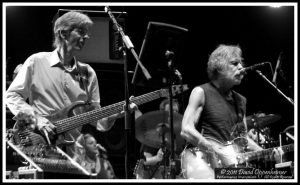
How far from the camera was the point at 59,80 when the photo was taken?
12.7 ft

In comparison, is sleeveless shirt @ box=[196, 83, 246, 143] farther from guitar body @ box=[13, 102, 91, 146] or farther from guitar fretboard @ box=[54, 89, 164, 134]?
guitar body @ box=[13, 102, 91, 146]

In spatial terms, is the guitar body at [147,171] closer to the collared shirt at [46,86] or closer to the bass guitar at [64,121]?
the bass guitar at [64,121]

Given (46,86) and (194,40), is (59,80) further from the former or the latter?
(194,40)

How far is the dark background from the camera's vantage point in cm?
497

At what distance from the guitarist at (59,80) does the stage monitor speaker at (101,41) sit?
1.98 ft

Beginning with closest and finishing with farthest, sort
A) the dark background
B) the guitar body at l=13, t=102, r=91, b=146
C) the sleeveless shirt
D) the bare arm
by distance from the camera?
the guitar body at l=13, t=102, r=91, b=146, the bare arm, the sleeveless shirt, the dark background

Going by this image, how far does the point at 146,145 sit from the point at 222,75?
2.08 meters

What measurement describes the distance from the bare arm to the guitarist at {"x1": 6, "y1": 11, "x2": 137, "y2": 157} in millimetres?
697

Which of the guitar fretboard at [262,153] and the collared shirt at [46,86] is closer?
the collared shirt at [46,86]

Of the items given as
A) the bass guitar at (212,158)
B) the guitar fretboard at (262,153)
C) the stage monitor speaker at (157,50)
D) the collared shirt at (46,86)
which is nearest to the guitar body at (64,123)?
the collared shirt at (46,86)

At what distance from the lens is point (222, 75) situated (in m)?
4.71

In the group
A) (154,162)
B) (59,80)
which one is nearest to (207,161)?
(59,80)

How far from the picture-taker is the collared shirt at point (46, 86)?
12.3 ft

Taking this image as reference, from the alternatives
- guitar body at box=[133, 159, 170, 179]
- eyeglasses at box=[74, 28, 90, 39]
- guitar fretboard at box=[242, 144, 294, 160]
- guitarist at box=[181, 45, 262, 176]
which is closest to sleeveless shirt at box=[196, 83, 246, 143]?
guitarist at box=[181, 45, 262, 176]
